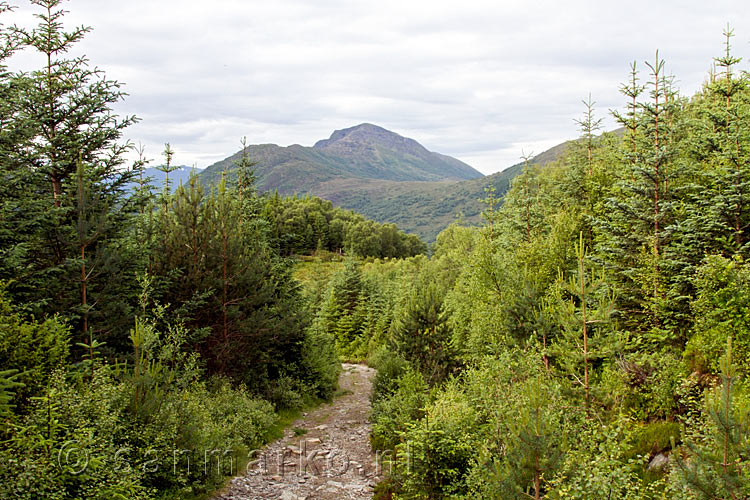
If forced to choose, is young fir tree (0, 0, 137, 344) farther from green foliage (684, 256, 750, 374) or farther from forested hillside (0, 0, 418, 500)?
green foliage (684, 256, 750, 374)

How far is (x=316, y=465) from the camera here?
1562cm

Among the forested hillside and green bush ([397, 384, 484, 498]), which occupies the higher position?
the forested hillside

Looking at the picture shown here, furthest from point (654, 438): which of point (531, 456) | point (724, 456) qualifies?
point (724, 456)

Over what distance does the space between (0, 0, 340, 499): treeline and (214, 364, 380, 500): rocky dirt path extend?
0.79 metres

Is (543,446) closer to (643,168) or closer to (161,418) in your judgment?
(161,418)

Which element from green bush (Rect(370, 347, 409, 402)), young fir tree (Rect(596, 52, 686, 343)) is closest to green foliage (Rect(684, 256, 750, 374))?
young fir tree (Rect(596, 52, 686, 343))

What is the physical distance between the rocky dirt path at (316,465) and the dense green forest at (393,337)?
0.84 m

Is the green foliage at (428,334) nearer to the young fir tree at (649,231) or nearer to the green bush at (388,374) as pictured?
the green bush at (388,374)

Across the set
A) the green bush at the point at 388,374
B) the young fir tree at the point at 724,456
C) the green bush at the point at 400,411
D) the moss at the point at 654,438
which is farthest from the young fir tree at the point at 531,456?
the green bush at the point at 388,374

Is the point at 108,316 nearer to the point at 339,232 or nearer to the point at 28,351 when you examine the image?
the point at 28,351

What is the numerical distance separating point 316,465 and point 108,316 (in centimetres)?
852

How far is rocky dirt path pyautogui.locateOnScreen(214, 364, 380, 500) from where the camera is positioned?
1316 cm

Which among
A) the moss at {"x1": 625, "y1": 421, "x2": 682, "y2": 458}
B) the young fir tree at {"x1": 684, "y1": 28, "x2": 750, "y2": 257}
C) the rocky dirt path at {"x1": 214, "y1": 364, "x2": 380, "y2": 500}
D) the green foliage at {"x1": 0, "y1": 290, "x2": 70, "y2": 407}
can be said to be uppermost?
the young fir tree at {"x1": 684, "y1": 28, "x2": 750, "y2": 257}

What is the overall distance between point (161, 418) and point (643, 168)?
691 inches
